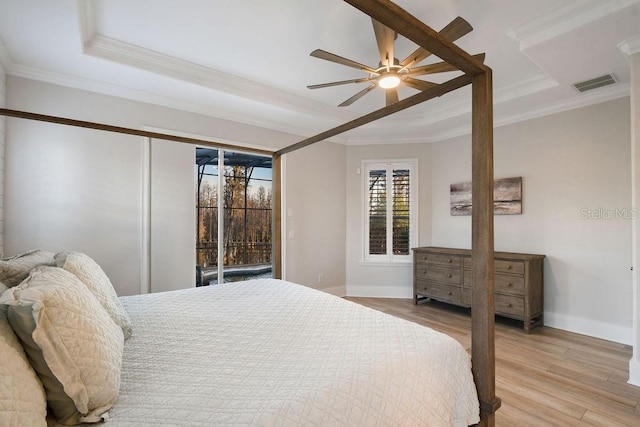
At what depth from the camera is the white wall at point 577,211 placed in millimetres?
3055

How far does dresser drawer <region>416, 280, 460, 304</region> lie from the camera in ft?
13.0

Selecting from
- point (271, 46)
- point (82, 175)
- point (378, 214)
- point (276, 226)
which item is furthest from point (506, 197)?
point (82, 175)

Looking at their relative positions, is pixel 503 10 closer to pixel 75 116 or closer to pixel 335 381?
pixel 335 381

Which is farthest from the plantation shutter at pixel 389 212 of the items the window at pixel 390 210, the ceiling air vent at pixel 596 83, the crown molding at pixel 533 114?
the ceiling air vent at pixel 596 83

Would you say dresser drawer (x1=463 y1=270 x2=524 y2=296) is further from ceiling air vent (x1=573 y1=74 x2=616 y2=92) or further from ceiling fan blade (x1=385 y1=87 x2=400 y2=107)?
ceiling fan blade (x1=385 y1=87 x2=400 y2=107)

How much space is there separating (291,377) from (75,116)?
3.27 metres

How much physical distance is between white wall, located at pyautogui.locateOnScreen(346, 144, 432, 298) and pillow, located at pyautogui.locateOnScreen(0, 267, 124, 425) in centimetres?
420

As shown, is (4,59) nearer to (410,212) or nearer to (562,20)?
(562,20)

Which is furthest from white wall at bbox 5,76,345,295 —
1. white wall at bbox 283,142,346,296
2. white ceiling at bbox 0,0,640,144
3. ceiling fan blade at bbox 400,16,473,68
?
ceiling fan blade at bbox 400,16,473,68

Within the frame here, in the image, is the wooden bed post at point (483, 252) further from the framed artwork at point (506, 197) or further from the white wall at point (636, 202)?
the framed artwork at point (506, 197)

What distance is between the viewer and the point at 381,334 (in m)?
1.40

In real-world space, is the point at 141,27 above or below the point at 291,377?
above

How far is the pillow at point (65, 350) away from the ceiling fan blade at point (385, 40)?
2106 millimetres

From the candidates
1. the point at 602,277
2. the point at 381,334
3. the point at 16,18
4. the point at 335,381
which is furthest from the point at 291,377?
the point at 602,277
